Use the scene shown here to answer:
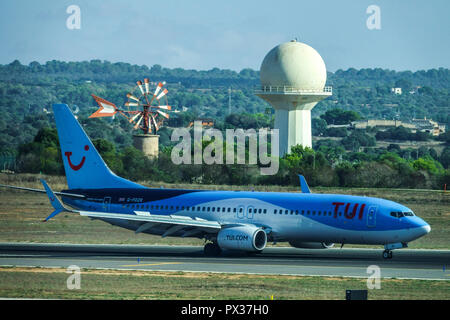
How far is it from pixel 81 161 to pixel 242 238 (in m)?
16.1

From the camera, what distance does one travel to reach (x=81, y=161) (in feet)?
219

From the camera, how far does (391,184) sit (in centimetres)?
11475

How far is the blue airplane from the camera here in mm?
56406

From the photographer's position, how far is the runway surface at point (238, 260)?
49.8 meters

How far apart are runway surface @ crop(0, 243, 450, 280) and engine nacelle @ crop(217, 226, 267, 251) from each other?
73 centimetres

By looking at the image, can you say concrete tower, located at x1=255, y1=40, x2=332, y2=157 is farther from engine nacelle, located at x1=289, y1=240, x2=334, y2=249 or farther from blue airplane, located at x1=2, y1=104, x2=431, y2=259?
engine nacelle, located at x1=289, y1=240, x2=334, y2=249

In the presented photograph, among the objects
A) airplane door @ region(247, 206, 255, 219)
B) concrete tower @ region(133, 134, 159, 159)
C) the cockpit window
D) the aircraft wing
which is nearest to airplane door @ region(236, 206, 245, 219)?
airplane door @ region(247, 206, 255, 219)

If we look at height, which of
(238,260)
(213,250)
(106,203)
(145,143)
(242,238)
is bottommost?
(238,260)

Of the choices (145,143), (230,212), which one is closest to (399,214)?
(230,212)

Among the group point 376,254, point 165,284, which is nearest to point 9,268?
point 165,284

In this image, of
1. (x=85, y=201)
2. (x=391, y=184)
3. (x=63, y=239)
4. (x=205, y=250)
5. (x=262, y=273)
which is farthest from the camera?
(x=391, y=184)

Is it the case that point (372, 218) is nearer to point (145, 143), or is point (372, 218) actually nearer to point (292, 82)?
point (292, 82)
